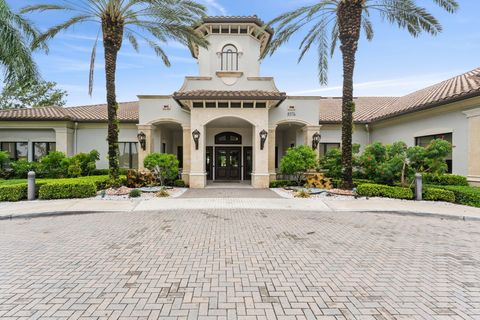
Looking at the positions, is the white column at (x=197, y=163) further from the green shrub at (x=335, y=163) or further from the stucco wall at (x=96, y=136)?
the green shrub at (x=335, y=163)

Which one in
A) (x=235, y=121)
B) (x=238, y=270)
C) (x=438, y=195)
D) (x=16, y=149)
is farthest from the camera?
(x=16, y=149)

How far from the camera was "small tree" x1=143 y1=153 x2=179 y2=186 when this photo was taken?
14422mm

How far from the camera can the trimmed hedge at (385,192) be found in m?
11.8

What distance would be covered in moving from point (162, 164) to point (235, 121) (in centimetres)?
620

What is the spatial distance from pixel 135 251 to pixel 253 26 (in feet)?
56.6

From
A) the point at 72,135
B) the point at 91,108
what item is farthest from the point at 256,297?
the point at 91,108

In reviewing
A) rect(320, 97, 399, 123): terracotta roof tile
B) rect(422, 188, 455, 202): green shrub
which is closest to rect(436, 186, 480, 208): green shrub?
rect(422, 188, 455, 202): green shrub

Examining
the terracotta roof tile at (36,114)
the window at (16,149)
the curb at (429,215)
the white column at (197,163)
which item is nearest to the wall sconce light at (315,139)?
the white column at (197,163)

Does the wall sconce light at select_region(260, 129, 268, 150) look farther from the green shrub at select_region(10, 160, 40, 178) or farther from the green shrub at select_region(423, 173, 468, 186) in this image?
the green shrub at select_region(10, 160, 40, 178)

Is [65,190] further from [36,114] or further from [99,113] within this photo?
[36,114]

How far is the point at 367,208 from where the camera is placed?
10.0 m

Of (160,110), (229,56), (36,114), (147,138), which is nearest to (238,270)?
(147,138)

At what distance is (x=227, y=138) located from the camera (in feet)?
66.5

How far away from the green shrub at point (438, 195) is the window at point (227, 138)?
41.1ft
